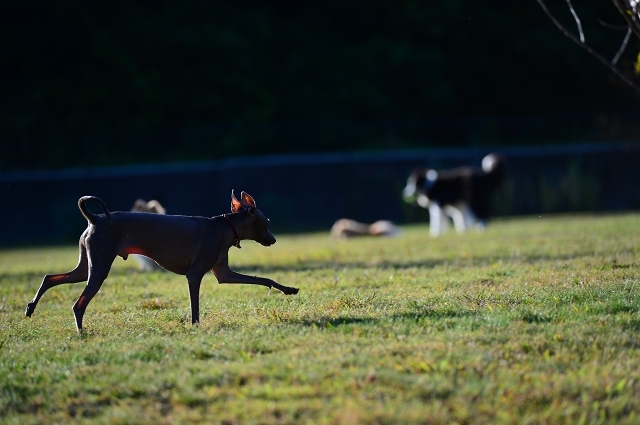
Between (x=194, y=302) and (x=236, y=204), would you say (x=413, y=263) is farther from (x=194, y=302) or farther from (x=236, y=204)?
(x=194, y=302)

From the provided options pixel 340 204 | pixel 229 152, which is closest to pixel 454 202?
pixel 340 204

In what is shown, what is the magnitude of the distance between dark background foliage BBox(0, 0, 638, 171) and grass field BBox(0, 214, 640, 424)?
1981 centimetres

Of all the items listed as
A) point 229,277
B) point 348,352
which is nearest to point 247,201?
point 229,277

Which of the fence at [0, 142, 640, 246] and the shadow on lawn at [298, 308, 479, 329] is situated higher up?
the fence at [0, 142, 640, 246]

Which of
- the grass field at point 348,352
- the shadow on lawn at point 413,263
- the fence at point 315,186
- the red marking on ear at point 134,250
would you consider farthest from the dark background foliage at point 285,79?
the red marking on ear at point 134,250

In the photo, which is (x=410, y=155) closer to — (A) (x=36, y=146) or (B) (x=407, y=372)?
(A) (x=36, y=146)

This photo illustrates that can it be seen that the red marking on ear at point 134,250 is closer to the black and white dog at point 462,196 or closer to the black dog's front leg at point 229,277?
the black dog's front leg at point 229,277

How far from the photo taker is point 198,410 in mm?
5570

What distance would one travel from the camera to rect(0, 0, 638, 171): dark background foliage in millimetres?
29625

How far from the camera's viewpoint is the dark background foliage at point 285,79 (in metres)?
29.6

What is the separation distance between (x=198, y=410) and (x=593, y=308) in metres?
3.52

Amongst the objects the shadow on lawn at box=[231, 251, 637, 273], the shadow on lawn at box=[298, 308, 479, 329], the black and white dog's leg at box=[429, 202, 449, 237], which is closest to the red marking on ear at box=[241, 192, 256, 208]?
the shadow on lawn at box=[298, 308, 479, 329]

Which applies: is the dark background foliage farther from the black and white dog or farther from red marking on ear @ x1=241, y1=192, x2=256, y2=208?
red marking on ear @ x1=241, y1=192, x2=256, y2=208

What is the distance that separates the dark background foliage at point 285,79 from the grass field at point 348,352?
19.8 meters
